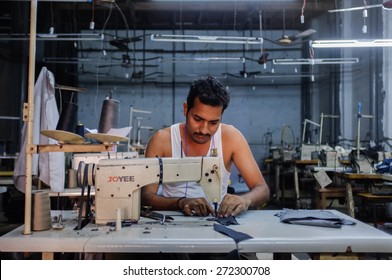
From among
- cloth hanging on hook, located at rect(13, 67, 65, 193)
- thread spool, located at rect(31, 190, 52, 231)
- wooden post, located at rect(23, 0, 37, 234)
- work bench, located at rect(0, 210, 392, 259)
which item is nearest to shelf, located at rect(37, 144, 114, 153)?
wooden post, located at rect(23, 0, 37, 234)

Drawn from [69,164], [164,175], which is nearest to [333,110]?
[69,164]

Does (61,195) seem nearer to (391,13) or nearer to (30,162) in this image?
(30,162)

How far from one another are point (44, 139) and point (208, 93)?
128 cm

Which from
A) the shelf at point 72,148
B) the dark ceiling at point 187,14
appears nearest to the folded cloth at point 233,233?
the shelf at point 72,148

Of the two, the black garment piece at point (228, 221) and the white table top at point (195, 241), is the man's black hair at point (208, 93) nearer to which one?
the black garment piece at point (228, 221)

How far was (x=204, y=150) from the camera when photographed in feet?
5.86

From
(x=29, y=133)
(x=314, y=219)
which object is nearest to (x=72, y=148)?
(x=29, y=133)

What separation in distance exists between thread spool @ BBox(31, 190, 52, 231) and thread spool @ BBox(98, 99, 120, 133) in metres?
0.51

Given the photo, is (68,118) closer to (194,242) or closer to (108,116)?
(108,116)

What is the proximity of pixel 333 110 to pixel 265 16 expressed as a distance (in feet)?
9.48

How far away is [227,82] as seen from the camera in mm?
9359

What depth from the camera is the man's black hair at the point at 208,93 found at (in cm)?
160

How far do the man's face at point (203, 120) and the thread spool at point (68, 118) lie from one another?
0.50 meters

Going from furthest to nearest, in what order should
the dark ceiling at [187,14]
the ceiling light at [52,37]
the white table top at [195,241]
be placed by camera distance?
1. the dark ceiling at [187,14]
2. the ceiling light at [52,37]
3. the white table top at [195,241]
